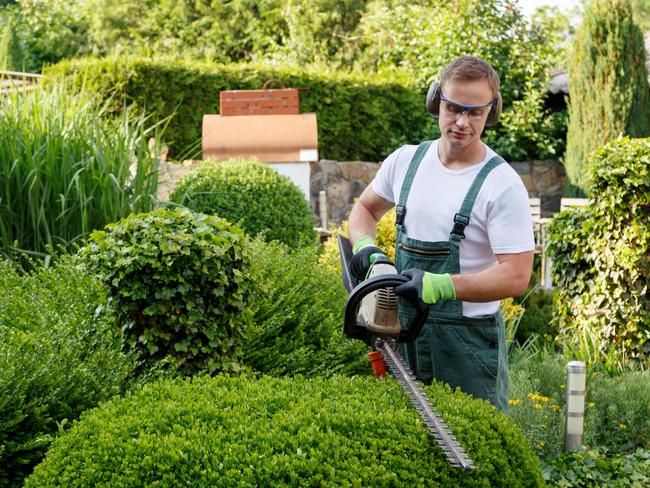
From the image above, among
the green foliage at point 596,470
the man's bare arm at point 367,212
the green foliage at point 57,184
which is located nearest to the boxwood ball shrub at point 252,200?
the green foliage at point 57,184

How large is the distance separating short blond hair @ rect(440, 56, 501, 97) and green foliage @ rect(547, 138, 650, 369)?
10.4 ft

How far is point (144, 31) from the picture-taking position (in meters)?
20.7

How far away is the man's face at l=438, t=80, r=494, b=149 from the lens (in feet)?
8.91

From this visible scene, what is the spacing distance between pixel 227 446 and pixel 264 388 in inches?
17.5

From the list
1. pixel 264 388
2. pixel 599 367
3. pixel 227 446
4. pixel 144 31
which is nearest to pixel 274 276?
pixel 264 388

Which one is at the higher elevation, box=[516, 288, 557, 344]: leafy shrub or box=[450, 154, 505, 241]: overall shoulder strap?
box=[450, 154, 505, 241]: overall shoulder strap

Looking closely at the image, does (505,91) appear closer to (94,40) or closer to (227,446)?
(94,40)

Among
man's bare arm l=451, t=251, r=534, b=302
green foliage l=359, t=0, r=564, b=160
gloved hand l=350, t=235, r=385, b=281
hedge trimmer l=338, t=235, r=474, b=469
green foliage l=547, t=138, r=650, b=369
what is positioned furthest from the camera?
green foliage l=359, t=0, r=564, b=160

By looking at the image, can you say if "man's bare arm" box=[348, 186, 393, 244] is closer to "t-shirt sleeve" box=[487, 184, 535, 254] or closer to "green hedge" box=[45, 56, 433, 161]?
"t-shirt sleeve" box=[487, 184, 535, 254]

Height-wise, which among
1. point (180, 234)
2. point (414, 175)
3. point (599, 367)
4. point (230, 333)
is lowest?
point (599, 367)

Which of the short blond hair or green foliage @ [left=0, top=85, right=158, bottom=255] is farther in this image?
green foliage @ [left=0, top=85, right=158, bottom=255]

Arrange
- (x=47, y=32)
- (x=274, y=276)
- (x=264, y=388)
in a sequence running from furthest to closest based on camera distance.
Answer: (x=47, y=32) → (x=274, y=276) → (x=264, y=388)

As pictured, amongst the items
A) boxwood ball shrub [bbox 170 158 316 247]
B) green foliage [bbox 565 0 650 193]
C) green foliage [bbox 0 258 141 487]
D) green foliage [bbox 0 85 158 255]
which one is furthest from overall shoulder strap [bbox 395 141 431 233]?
green foliage [bbox 565 0 650 193]

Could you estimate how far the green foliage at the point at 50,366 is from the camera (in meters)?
2.84
